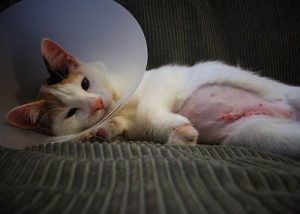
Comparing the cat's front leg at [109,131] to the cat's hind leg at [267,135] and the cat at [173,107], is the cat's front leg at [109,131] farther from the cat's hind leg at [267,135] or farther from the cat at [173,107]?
the cat's hind leg at [267,135]

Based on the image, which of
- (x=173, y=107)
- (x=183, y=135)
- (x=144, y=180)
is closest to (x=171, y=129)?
(x=183, y=135)

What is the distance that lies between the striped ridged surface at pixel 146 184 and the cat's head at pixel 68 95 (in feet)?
0.76

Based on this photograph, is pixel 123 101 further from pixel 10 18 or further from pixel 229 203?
pixel 229 203

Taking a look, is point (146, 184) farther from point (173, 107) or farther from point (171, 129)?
point (173, 107)

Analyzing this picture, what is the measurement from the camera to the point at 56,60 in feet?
3.27

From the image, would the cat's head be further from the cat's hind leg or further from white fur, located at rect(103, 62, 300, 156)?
the cat's hind leg

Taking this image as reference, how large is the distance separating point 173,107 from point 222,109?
17 cm

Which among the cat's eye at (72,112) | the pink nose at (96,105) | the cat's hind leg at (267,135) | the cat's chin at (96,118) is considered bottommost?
the cat's hind leg at (267,135)

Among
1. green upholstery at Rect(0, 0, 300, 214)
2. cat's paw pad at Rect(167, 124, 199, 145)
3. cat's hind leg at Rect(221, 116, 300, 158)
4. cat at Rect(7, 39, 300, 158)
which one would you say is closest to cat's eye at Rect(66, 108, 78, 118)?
cat at Rect(7, 39, 300, 158)

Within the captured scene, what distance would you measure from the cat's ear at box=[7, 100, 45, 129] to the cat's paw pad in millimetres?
366

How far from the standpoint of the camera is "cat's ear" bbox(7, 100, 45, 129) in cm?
90

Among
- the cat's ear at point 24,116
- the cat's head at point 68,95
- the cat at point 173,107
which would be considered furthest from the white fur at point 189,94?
the cat's ear at point 24,116

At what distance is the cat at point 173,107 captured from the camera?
0.96m

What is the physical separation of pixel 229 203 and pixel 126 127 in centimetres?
67
